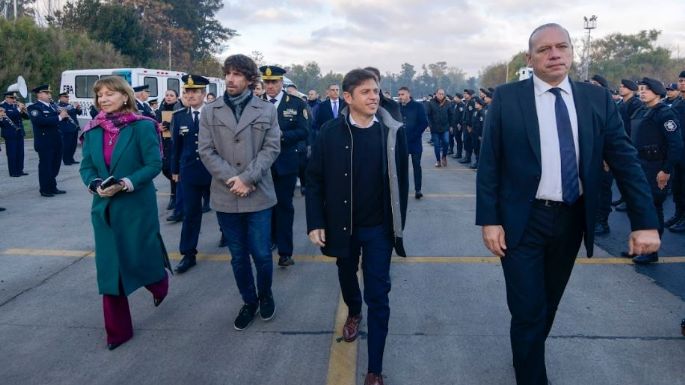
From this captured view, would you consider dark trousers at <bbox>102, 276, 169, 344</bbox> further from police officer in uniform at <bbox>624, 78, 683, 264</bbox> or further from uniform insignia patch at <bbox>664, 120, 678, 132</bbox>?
uniform insignia patch at <bbox>664, 120, 678, 132</bbox>

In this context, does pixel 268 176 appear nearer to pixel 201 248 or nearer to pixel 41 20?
pixel 201 248

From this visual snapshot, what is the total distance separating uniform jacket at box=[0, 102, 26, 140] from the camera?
11.0 meters

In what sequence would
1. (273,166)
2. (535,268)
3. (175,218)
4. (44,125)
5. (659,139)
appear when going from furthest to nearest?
1. (44,125)
2. (175,218)
3. (659,139)
4. (273,166)
5. (535,268)

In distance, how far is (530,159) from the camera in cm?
272

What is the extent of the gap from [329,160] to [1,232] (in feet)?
18.1

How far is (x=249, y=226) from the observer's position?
4027 mm

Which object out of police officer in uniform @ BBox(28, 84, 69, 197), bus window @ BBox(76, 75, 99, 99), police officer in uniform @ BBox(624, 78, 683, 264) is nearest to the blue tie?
police officer in uniform @ BBox(624, 78, 683, 264)

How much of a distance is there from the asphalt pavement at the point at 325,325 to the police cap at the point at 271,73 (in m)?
1.92

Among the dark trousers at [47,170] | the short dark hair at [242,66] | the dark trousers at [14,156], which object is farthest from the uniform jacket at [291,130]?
the dark trousers at [14,156]

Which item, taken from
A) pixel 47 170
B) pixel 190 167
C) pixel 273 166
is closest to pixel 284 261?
pixel 273 166

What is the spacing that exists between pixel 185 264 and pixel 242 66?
2326 mm

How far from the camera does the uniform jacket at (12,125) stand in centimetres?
1095

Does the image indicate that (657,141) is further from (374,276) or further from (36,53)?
(36,53)

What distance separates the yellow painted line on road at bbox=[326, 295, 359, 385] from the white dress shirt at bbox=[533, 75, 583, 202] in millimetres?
1582
